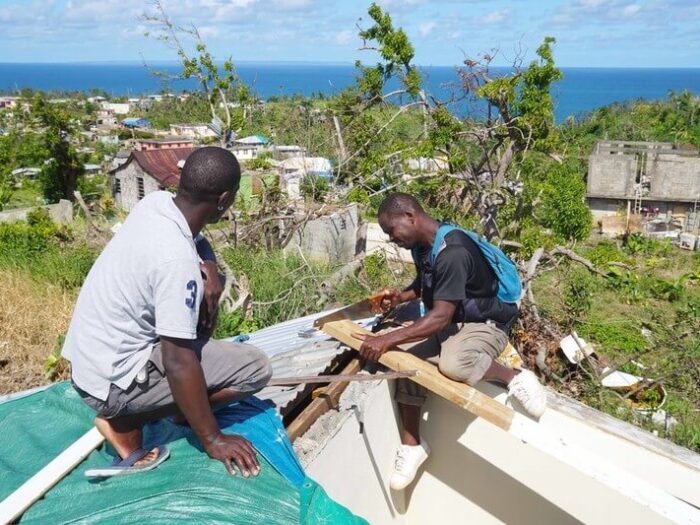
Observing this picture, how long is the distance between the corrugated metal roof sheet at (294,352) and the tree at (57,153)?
2621 centimetres

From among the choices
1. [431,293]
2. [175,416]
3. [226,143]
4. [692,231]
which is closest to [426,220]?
[431,293]

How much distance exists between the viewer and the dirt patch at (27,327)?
5.37 metres

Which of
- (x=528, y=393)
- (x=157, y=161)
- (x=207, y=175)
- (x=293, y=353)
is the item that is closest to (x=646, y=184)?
(x=157, y=161)

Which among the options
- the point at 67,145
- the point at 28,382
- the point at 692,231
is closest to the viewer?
the point at 28,382

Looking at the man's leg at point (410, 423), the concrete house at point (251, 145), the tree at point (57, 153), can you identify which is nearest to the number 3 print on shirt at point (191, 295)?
the man's leg at point (410, 423)

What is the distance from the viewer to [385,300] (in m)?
4.30

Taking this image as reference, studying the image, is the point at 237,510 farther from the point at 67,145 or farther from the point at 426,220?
the point at 67,145

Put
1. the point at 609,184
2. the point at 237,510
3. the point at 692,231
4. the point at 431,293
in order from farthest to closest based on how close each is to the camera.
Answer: the point at 609,184, the point at 692,231, the point at 431,293, the point at 237,510

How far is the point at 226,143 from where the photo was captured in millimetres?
10977

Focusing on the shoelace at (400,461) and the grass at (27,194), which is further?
the grass at (27,194)

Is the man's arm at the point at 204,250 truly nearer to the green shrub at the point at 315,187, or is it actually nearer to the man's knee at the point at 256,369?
the man's knee at the point at 256,369

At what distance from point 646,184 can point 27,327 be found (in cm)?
2376

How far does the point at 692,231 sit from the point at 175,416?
24036 millimetres

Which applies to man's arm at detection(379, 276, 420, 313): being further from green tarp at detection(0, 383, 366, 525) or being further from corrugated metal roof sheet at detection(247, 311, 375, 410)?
green tarp at detection(0, 383, 366, 525)
